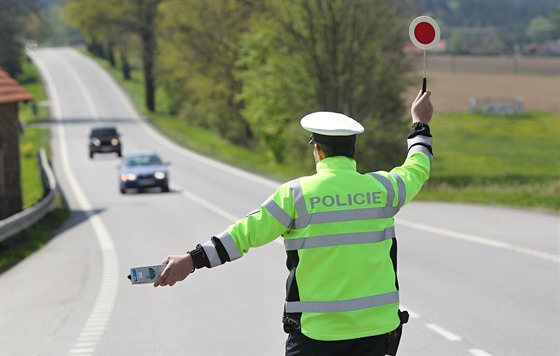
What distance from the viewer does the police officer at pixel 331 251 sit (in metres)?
5.06

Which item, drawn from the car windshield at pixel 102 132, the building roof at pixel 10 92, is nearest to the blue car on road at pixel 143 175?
the building roof at pixel 10 92

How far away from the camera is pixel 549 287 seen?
13766 mm

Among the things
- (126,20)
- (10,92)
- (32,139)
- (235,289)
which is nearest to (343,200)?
(235,289)

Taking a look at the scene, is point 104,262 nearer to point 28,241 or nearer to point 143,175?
point 28,241

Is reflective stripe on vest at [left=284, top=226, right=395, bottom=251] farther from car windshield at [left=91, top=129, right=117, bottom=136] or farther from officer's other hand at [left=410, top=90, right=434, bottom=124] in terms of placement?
car windshield at [left=91, top=129, right=117, bottom=136]

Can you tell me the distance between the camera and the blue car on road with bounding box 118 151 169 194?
37.7 meters

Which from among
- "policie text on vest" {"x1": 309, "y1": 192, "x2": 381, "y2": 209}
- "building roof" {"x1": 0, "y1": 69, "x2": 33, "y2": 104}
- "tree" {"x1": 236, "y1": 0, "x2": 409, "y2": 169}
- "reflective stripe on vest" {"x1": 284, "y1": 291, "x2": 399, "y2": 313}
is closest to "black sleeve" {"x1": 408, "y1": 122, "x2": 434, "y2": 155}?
"policie text on vest" {"x1": 309, "y1": 192, "x2": 381, "y2": 209}

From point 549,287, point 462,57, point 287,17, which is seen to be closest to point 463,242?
point 549,287

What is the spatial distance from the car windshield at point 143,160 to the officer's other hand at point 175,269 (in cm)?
3393

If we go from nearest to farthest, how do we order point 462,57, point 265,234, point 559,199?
point 265,234 → point 559,199 → point 462,57

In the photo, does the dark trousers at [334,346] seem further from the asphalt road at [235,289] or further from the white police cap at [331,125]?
the asphalt road at [235,289]

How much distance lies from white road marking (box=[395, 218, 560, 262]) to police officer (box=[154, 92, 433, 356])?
11898 millimetres

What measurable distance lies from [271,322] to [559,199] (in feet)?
65.2

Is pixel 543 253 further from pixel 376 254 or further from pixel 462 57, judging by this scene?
pixel 462 57
